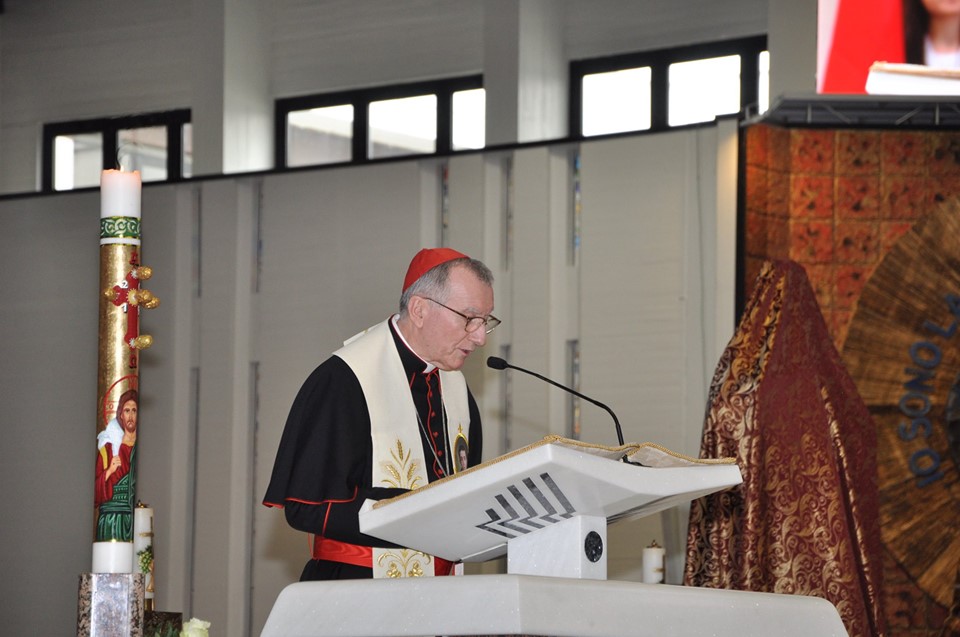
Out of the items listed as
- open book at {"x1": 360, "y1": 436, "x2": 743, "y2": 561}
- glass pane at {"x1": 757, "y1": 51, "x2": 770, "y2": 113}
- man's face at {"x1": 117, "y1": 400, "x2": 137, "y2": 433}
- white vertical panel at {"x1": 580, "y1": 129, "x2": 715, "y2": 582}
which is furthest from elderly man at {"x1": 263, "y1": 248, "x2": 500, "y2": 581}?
glass pane at {"x1": 757, "y1": 51, "x2": 770, "y2": 113}

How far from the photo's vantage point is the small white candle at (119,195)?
2752 millimetres

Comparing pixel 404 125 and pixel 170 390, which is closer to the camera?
pixel 170 390

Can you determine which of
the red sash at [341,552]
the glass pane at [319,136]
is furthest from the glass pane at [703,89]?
the red sash at [341,552]

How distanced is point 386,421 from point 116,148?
5.67 meters

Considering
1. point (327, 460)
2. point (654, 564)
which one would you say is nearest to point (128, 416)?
point (327, 460)

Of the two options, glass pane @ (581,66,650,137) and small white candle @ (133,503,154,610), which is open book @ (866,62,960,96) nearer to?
glass pane @ (581,66,650,137)

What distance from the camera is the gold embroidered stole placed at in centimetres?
357

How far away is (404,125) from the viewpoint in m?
8.25

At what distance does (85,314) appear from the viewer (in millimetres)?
7473

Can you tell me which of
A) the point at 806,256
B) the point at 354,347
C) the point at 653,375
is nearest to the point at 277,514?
the point at 653,375

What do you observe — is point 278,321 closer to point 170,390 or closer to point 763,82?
point 170,390

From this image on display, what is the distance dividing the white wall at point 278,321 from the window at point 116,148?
3.85 ft

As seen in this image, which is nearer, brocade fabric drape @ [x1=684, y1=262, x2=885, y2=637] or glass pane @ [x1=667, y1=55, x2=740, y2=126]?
brocade fabric drape @ [x1=684, y1=262, x2=885, y2=637]

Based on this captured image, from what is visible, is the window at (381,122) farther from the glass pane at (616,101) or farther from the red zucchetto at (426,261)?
the red zucchetto at (426,261)
